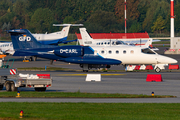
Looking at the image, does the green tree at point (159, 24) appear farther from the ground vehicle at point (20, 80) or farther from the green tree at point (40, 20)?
the ground vehicle at point (20, 80)

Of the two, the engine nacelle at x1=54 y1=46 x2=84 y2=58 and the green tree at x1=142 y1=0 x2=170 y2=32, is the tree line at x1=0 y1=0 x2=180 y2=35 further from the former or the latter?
the engine nacelle at x1=54 y1=46 x2=84 y2=58

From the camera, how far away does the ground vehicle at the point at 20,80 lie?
850 inches

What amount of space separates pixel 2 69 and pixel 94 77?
872 centimetres

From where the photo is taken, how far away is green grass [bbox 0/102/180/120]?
1355 centimetres

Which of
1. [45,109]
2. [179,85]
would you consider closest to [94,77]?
[179,85]

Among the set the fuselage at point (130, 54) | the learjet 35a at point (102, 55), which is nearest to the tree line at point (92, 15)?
the learjet 35a at point (102, 55)

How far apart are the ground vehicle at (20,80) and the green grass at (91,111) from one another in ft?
15.1

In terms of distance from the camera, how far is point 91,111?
49.3 ft

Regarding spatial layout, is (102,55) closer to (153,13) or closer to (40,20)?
(40,20)

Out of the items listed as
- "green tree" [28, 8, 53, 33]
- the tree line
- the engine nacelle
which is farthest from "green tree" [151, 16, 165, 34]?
the engine nacelle

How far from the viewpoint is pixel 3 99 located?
18.8m

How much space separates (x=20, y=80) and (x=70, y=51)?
1615 cm

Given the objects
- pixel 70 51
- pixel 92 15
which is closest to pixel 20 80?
pixel 70 51

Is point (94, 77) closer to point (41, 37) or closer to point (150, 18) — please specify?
point (41, 37)
